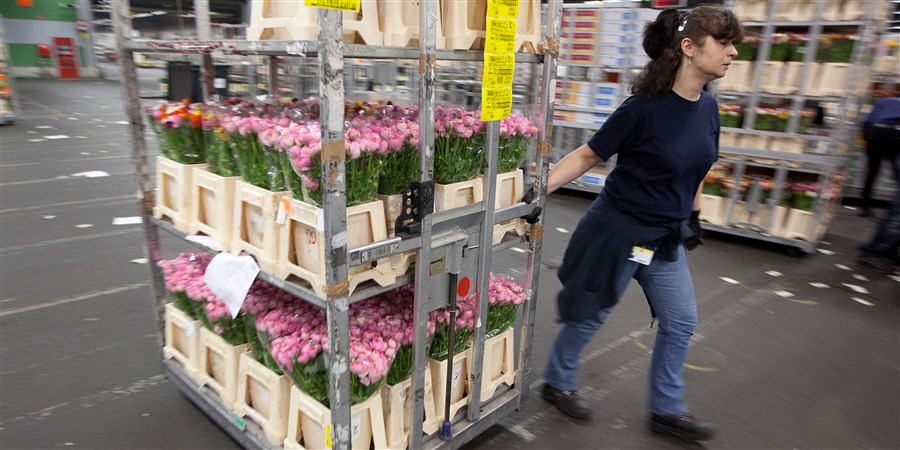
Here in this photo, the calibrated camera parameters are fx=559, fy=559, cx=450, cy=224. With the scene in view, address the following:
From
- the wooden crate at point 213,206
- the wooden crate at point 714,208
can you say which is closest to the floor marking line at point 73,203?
the wooden crate at point 213,206

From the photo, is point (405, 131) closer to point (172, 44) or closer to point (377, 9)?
point (377, 9)

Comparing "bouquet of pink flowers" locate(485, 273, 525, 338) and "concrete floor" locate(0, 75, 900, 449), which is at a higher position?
"bouquet of pink flowers" locate(485, 273, 525, 338)

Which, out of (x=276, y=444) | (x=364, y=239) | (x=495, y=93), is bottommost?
(x=276, y=444)

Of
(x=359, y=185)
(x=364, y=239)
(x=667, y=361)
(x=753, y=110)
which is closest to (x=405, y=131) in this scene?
(x=359, y=185)

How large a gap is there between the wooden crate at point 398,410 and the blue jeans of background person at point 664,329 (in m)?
0.84

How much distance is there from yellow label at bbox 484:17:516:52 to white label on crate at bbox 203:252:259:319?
1191 mm

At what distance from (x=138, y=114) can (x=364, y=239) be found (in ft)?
4.66

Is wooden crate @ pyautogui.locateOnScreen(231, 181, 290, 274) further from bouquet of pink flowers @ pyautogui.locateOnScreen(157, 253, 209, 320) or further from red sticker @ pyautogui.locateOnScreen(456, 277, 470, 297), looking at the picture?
red sticker @ pyautogui.locateOnScreen(456, 277, 470, 297)

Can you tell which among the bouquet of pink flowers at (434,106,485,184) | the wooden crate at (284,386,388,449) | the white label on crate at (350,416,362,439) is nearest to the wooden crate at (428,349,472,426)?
the wooden crate at (284,386,388,449)

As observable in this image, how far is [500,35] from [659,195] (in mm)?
997

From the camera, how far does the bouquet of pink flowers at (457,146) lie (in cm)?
207

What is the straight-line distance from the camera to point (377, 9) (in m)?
1.83

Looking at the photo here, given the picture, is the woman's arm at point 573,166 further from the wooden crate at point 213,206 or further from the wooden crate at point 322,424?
the wooden crate at point 213,206

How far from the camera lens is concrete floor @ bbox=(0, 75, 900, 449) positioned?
9.02 ft
